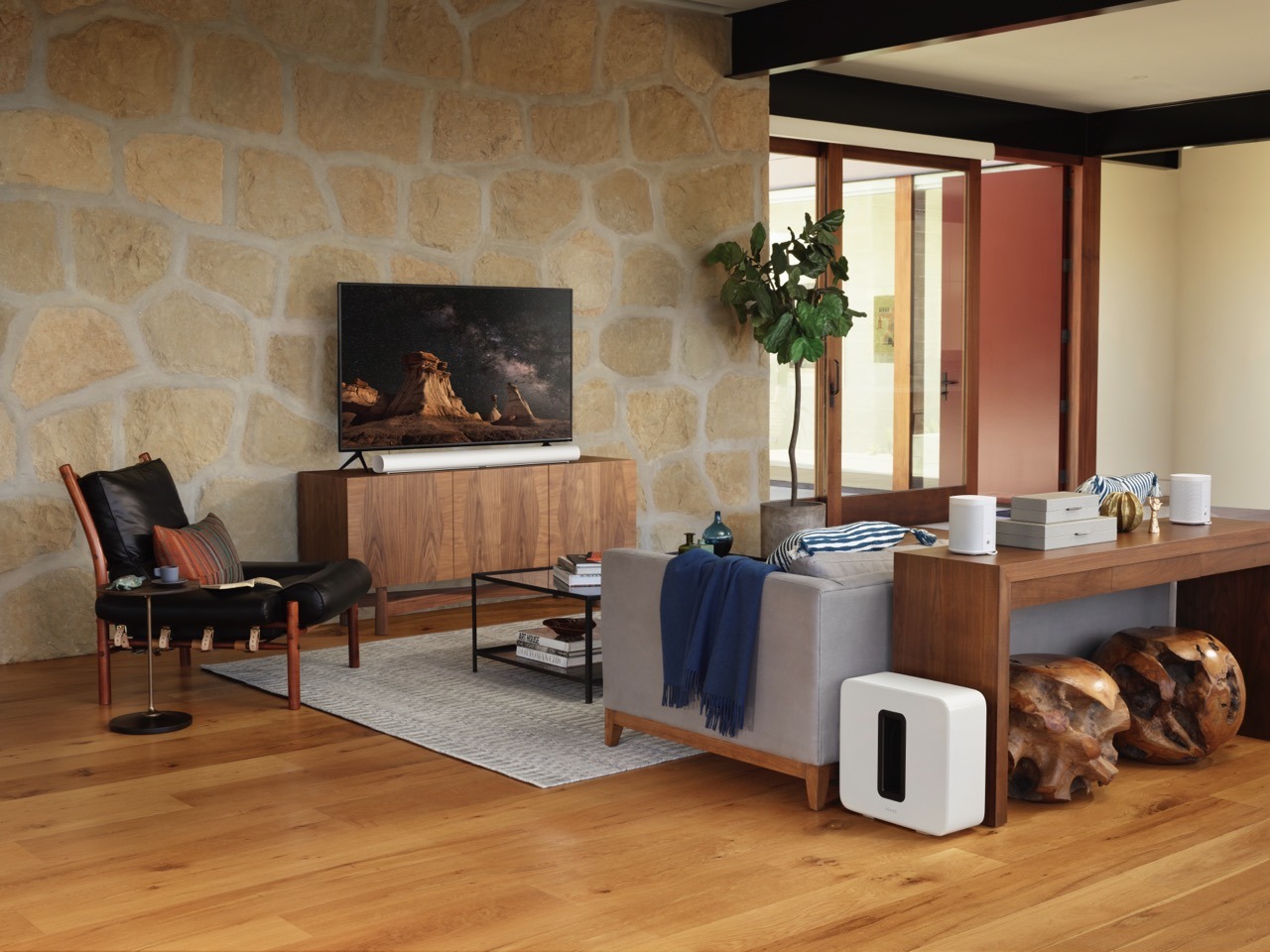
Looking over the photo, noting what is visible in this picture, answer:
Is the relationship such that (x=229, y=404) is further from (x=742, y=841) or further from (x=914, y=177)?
(x=914, y=177)

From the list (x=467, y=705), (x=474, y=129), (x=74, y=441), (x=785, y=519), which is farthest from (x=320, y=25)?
(x=785, y=519)

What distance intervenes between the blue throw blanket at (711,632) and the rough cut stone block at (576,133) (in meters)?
3.49

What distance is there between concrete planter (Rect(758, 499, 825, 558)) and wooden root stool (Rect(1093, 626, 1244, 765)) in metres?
3.54

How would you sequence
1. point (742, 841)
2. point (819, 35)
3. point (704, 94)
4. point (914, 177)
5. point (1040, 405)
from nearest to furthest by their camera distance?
point (742, 841) → point (819, 35) → point (704, 94) → point (914, 177) → point (1040, 405)

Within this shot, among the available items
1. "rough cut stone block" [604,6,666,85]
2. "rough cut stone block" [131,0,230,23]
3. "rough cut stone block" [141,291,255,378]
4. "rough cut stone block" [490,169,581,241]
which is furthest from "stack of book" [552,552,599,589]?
"rough cut stone block" [604,6,666,85]

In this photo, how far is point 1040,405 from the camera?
10.3 m

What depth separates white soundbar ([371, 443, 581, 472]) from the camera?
5984 millimetres

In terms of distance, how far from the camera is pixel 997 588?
329 centimetres

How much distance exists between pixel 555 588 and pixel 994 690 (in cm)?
197

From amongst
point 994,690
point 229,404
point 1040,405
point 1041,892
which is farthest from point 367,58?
point 1040,405

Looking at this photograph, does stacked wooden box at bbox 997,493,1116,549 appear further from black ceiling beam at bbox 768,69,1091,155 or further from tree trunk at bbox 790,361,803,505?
black ceiling beam at bbox 768,69,1091,155

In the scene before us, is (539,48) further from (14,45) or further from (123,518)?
(123,518)

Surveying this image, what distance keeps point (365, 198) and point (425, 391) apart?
889 mm

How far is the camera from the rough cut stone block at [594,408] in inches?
273
